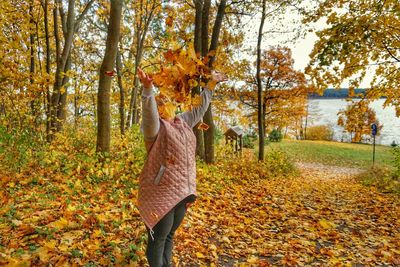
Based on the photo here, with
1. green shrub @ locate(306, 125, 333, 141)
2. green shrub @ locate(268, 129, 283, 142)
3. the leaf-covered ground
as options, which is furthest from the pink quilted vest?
green shrub @ locate(306, 125, 333, 141)

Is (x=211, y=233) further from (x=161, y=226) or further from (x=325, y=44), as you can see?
(x=325, y=44)

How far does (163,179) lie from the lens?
2.30 metres

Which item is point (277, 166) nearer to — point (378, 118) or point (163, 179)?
point (163, 179)

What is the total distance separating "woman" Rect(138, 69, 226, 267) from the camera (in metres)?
2.28

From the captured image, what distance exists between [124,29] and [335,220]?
44.6 ft

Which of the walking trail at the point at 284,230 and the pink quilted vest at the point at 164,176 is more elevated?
the pink quilted vest at the point at 164,176

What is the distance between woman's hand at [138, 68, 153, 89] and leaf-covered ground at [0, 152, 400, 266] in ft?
7.10

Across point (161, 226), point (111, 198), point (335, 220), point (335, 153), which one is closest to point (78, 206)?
point (111, 198)

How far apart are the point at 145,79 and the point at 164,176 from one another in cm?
78

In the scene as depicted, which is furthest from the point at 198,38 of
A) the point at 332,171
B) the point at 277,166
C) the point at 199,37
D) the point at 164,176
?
the point at 332,171

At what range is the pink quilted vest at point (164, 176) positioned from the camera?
2.29 m

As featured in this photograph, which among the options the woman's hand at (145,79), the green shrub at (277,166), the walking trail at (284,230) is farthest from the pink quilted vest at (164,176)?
the green shrub at (277,166)

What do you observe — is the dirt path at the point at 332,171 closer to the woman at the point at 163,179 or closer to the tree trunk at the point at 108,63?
the tree trunk at the point at 108,63

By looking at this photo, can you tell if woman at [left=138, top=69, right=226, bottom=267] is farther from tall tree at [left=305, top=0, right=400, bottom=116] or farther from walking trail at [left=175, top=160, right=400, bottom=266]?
tall tree at [left=305, top=0, right=400, bottom=116]
